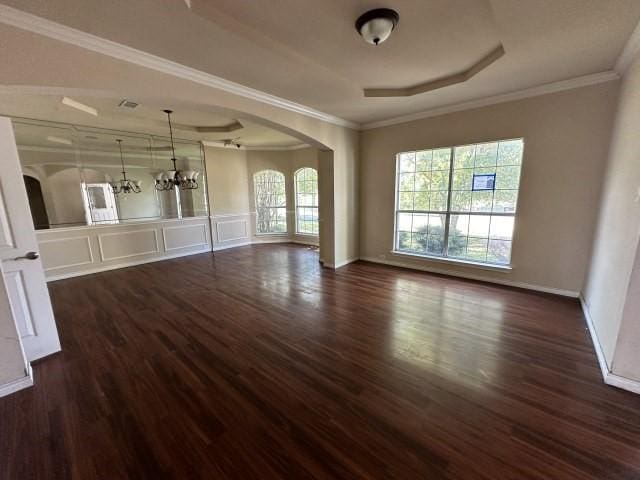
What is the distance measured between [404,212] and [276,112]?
2963 millimetres

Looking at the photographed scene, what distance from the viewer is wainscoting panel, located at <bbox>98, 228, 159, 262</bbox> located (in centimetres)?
542

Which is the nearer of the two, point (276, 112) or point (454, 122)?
point (276, 112)

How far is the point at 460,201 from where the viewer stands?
4418 mm

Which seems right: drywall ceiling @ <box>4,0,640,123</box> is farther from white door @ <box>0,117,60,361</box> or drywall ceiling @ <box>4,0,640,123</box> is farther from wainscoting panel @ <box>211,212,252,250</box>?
wainscoting panel @ <box>211,212,252,250</box>

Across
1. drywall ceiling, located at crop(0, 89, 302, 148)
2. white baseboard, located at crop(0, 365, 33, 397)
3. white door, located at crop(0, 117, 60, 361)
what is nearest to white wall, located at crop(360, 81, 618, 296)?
drywall ceiling, located at crop(0, 89, 302, 148)

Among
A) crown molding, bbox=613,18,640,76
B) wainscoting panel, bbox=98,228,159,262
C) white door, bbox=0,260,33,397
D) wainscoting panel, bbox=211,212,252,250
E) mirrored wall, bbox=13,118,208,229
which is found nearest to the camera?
white door, bbox=0,260,33,397

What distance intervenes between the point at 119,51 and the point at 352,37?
6.70 feet

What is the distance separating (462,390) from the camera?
6.57ft

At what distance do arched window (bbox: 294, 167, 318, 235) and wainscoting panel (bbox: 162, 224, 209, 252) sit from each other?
8.75 feet

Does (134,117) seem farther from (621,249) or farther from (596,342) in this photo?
(596,342)

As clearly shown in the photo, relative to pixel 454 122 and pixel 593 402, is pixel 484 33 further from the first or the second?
pixel 593 402

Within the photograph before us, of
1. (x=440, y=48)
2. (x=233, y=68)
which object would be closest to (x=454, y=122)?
(x=440, y=48)

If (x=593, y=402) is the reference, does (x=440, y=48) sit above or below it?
above

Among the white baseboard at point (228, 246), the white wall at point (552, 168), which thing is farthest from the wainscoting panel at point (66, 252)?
the white wall at point (552, 168)
